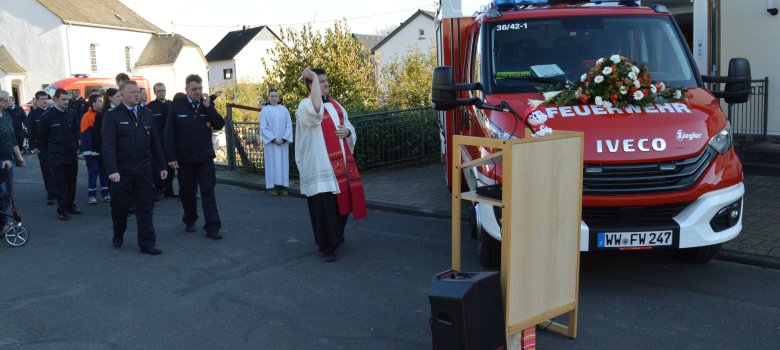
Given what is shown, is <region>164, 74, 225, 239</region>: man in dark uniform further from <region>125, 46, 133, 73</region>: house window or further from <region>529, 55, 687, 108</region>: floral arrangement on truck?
<region>125, 46, 133, 73</region>: house window

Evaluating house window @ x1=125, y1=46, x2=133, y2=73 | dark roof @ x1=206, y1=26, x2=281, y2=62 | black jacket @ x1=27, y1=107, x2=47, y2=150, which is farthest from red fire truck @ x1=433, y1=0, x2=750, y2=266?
dark roof @ x1=206, y1=26, x2=281, y2=62

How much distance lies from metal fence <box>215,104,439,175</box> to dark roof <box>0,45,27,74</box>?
32.0 m

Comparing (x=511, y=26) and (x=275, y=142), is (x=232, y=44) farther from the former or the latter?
(x=511, y=26)

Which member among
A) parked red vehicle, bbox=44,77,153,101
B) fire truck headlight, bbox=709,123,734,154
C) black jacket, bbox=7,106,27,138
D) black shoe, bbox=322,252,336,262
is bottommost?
black shoe, bbox=322,252,336,262

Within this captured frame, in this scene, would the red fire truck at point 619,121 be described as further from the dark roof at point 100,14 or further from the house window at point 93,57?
the house window at point 93,57

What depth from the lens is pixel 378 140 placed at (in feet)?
42.5

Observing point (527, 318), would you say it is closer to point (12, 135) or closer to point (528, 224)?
point (528, 224)

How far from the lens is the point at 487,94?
6.36 m

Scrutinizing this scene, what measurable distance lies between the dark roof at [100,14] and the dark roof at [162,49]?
0.85 m

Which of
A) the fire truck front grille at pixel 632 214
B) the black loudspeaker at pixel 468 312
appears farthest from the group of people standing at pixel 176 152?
the black loudspeaker at pixel 468 312

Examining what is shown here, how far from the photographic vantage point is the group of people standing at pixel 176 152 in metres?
6.83

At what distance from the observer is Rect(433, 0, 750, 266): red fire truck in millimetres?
5148

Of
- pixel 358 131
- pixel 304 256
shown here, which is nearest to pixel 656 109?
pixel 304 256

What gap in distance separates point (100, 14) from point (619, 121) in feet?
149
